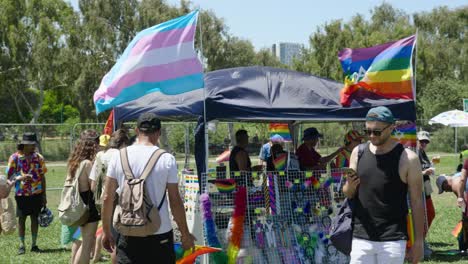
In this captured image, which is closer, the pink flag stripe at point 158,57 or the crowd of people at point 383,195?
the crowd of people at point 383,195

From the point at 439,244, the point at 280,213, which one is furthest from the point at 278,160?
the point at 439,244

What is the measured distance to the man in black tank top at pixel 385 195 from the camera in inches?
178

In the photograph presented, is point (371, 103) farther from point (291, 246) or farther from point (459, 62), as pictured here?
point (459, 62)

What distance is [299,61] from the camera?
151 feet

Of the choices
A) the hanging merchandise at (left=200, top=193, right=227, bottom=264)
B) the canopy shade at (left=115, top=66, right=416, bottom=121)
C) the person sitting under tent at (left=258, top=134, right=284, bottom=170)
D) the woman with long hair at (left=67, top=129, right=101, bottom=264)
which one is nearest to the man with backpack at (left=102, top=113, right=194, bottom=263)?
the woman with long hair at (left=67, top=129, right=101, bottom=264)

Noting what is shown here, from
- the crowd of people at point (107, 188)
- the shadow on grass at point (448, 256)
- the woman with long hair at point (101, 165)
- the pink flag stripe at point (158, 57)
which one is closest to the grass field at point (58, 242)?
the shadow on grass at point (448, 256)

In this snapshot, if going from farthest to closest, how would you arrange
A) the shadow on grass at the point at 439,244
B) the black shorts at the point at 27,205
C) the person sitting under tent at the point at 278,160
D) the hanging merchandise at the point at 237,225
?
1. the shadow on grass at the point at 439,244
2. the black shorts at the point at 27,205
3. the person sitting under tent at the point at 278,160
4. the hanging merchandise at the point at 237,225

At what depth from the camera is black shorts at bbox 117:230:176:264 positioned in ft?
15.5

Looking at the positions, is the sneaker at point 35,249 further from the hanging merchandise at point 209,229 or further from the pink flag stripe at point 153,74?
the pink flag stripe at point 153,74

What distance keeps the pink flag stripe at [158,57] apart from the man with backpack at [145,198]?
1944mm

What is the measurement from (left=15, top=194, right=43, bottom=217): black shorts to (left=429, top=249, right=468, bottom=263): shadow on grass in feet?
18.8

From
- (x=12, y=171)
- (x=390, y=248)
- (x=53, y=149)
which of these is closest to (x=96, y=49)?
(x=53, y=149)

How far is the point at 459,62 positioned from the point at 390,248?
51103 mm

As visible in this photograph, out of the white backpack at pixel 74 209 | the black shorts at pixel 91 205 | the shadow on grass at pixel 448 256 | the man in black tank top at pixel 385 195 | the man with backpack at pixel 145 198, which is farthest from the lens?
the shadow on grass at pixel 448 256
